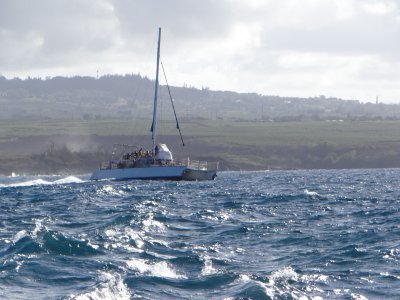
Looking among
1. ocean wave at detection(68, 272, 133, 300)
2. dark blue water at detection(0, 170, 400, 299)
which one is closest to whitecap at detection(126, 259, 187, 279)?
dark blue water at detection(0, 170, 400, 299)

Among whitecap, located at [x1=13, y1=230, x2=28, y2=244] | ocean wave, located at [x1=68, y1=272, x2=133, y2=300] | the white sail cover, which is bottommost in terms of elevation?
the white sail cover

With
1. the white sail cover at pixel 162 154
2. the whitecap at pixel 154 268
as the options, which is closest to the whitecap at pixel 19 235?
the whitecap at pixel 154 268

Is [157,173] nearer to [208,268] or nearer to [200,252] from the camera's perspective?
[200,252]

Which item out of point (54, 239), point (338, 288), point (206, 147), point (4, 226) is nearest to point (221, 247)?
point (54, 239)

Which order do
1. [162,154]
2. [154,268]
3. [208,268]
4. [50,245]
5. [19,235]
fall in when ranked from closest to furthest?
1. [154,268]
2. [208,268]
3. [50,245]
4. [19,235]
5. [162,154]

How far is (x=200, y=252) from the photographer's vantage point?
Answer: 88.2 feet

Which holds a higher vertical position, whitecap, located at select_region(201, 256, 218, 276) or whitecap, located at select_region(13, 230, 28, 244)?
whitecap, located at select_region(201, 256, 218, 276)

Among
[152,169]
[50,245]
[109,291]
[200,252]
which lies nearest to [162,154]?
[152,169]

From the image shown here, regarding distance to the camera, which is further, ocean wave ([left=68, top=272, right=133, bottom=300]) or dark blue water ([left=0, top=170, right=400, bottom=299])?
dark blue water ([left=0, top=170, right=400, bottom=299])

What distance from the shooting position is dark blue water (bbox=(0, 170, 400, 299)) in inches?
858

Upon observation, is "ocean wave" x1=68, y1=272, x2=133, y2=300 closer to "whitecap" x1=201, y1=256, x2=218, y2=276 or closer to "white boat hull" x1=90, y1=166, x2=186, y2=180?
"whitecap" x1=201, y1=256, x2=218, y2=276

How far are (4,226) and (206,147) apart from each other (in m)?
148

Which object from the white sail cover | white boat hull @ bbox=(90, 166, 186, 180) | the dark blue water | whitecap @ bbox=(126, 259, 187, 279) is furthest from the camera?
the white sail cover

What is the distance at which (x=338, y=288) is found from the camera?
22.0 meters
